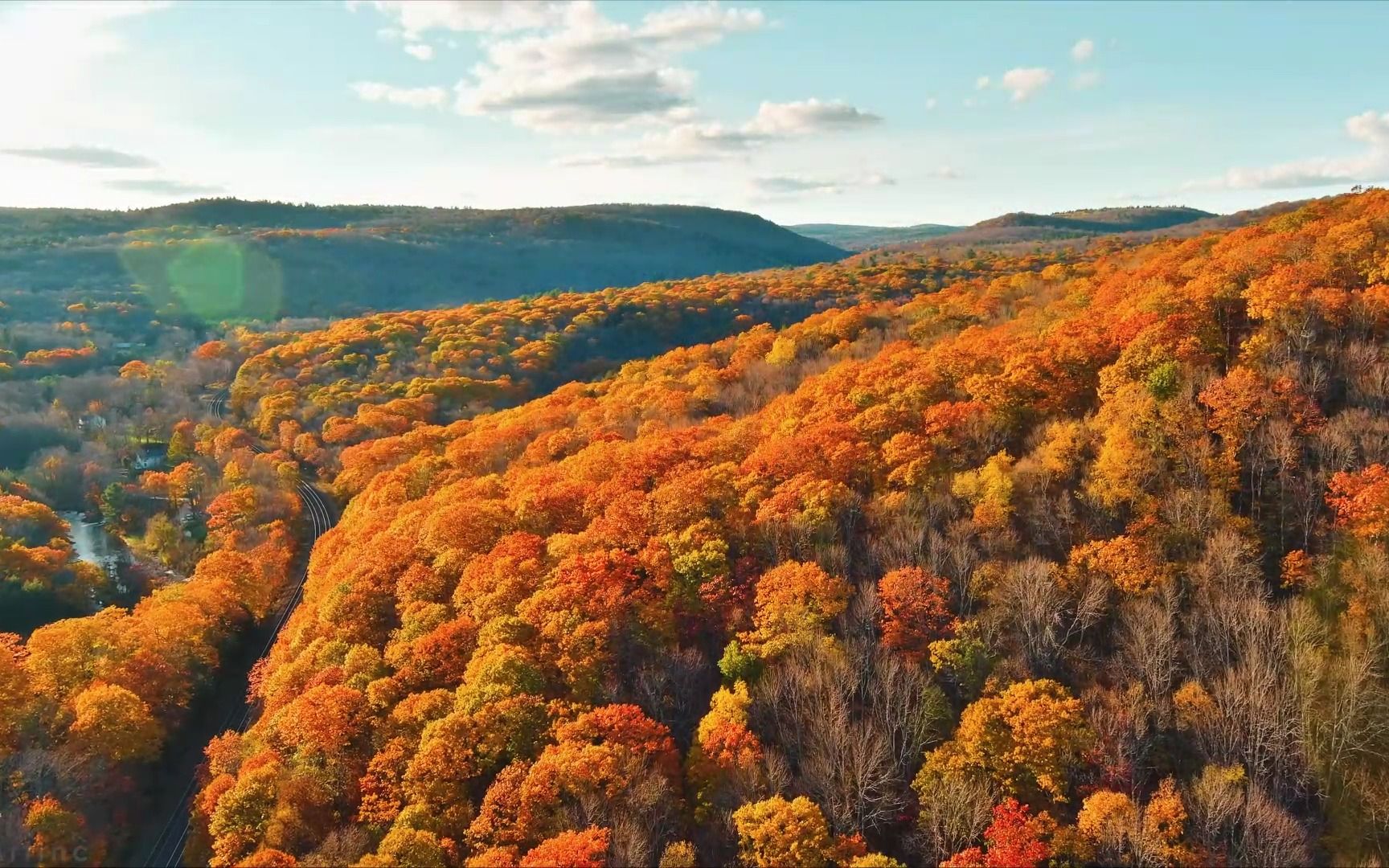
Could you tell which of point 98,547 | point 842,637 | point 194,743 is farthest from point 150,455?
point 842,637

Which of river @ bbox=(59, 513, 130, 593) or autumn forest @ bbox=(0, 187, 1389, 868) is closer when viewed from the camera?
autumn forest @ bbox=(0, 187, 1389, 868)

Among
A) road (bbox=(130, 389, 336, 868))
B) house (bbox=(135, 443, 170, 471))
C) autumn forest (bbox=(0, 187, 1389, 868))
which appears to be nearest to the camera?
autumn forest (bbox=(0, 187, 1389, 868))

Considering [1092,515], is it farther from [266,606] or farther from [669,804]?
[266,606]

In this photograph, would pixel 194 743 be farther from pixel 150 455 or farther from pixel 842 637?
pixel 150 455

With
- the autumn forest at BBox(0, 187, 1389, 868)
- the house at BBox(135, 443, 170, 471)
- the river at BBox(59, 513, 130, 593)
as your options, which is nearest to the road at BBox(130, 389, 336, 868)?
the autumn forest at BBox(0, 187, 1389, 868)

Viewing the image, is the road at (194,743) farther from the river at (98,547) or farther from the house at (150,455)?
the house at (150,455)

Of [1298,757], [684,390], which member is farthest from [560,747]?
[684,390]

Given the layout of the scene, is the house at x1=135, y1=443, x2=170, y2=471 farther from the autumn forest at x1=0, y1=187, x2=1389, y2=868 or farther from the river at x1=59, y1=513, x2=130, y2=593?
the autumn forest at x1=0, y1=187, x2=1389, y2=868
